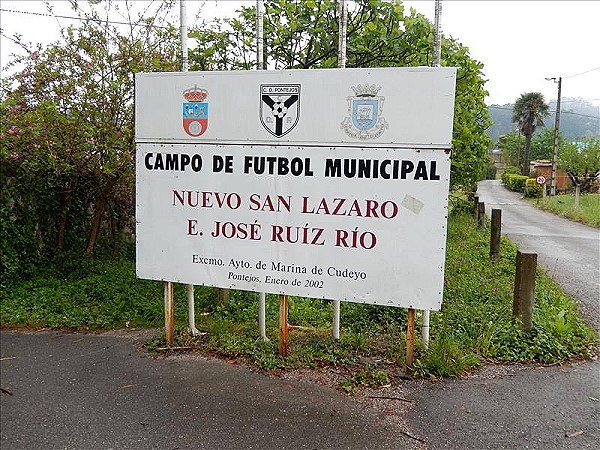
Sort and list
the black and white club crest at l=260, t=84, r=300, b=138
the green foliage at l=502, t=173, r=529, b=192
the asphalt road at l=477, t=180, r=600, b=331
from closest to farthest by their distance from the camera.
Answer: the black and white club crest at l=260, t=84, r=300, b=138, the asphalt road at l=477, t=180, r=600, b=331, the green foliage at l=502, t=173, r=529, b=192

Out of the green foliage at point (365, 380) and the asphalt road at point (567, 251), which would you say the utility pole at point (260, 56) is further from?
the asphalt road at point (567, 251)

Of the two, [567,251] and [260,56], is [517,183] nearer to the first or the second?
[567,251]

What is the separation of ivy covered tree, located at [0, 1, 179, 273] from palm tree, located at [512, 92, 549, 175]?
167ft

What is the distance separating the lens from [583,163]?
32219 millimetres

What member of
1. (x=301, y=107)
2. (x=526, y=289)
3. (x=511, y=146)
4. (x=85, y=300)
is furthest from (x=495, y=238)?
(x=511, y=146)

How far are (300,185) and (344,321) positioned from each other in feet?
6.51

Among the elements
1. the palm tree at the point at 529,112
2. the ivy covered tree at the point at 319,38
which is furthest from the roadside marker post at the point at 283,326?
the palm tree at the point at 529,112

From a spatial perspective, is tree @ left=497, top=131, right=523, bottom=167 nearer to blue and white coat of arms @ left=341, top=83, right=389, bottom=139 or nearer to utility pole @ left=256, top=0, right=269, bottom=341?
utility pole @ left=256, top=0, right=269, bottom=341

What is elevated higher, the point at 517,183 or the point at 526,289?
the point at 526,289

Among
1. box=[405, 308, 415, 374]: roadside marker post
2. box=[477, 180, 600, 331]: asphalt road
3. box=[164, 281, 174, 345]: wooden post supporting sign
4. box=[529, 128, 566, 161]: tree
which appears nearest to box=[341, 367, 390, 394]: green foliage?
box=[405, 308, 415, 374]: roadside marker post

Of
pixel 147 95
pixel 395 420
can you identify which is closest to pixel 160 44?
pixel 147 95

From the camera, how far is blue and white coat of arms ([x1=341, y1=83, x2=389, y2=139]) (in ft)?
12.1

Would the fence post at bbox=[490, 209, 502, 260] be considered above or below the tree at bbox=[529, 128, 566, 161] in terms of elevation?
below

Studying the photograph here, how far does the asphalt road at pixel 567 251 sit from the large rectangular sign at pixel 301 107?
3.31 m
